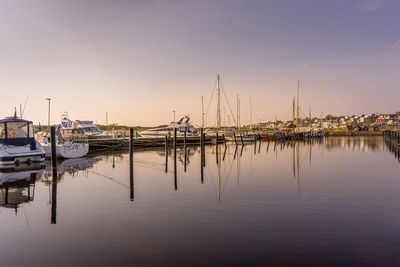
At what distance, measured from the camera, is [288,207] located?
11.2 meters

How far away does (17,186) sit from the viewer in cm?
1569

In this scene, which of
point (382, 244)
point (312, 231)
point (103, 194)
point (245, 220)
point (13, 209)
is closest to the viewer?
point (382, 244)

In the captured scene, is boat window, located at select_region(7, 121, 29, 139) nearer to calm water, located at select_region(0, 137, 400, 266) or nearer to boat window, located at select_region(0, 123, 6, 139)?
boat window, located at select_region(0, 123, 6, 139)

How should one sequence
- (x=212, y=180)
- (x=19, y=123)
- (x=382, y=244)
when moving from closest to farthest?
(x=382, y=244), (x=212, y=180), (x=19, y=123)

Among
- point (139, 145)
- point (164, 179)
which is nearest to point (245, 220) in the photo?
point (164, 179)

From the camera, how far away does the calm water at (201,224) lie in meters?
6.74

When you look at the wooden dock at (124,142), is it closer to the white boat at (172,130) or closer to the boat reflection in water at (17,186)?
the white boat at (172,130)

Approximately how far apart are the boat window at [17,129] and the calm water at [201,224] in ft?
30.5

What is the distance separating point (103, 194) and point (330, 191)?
11.4m

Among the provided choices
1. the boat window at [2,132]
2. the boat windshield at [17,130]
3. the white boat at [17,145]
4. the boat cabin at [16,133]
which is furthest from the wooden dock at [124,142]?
the boat window at [2,132]

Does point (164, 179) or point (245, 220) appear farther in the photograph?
point (164, 179)

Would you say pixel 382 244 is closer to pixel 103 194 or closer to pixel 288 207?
pixel 288 207

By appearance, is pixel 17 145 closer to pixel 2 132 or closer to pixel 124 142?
pixel 2 132

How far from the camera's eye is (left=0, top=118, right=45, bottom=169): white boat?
21.8 metres
